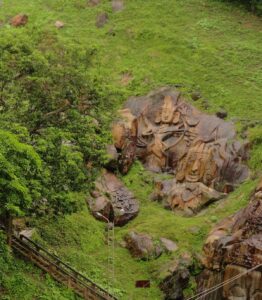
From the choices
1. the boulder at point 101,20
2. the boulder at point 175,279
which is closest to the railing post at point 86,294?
the boulder at point 175,279

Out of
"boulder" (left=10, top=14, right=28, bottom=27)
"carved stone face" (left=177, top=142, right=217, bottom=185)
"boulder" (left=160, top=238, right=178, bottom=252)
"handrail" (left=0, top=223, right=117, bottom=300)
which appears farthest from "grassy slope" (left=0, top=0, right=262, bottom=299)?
"handrail" (left=0, top=223, right=117, bottom=300)

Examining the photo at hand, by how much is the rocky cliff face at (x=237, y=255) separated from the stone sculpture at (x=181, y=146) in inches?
181

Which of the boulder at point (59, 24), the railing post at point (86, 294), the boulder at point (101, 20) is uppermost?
the boulder at point (101, 20)

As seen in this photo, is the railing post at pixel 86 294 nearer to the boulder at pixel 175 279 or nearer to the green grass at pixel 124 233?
the green grass at pixel 124 233

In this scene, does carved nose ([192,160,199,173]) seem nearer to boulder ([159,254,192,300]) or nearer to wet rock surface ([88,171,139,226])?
wet rock surface ([88,171,139,226])

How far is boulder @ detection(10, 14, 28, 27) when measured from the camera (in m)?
46.6

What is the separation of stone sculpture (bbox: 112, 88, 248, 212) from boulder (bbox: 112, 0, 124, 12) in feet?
46.0

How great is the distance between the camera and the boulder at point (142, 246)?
26844 mm

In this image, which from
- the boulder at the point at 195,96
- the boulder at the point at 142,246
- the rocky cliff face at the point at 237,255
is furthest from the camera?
the boulder at the point at 195,96

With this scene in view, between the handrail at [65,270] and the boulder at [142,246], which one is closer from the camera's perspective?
the handrail at [65,270]

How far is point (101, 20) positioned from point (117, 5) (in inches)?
102

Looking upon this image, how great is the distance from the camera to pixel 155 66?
134 feet

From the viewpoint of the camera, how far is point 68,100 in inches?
923

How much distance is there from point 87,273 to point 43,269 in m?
3.10
